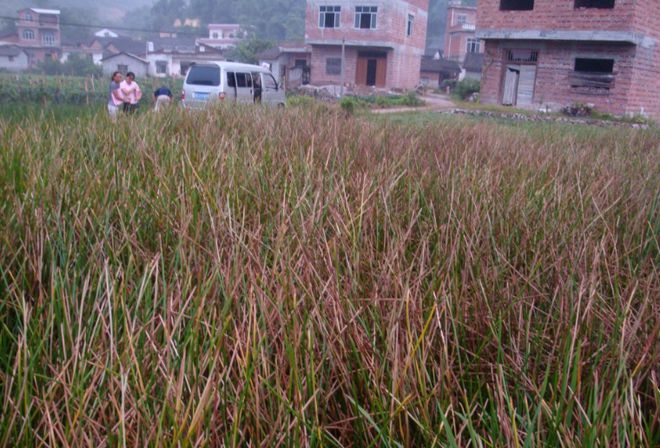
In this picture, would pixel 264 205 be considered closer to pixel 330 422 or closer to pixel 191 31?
pixel 330 422

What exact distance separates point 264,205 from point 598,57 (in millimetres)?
20088

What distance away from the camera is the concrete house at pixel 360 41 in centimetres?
3303

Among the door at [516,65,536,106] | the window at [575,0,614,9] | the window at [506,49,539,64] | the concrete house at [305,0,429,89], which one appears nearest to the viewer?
the window at [506,49,539,64]

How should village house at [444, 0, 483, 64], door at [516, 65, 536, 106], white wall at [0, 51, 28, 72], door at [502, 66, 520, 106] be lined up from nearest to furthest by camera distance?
door at [516, 65, 536, 106] < door at [502, 66, 520, 106] < village house at [444, 0, 483, 64] < white wall at [0, 51, 28, 72]

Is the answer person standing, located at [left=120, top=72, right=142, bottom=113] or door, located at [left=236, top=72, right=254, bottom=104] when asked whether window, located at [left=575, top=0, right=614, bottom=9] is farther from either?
person standing, located at [left=120, top=72, right=142, bottom=113]

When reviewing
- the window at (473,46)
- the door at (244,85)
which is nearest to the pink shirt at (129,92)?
the door at (244,85)

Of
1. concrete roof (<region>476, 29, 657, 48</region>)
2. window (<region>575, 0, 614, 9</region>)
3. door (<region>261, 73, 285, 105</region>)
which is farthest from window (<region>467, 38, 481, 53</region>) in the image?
door (<region>261, 73, 285, 105</region>)

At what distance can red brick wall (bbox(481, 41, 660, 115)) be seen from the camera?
63.4 feet

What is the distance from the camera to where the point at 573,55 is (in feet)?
66.6

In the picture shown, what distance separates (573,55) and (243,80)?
11.1 m

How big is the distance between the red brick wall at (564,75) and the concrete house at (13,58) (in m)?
49.2

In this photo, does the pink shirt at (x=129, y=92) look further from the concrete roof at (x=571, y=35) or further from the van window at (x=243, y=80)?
the concrete roof at (x=571, y=35)

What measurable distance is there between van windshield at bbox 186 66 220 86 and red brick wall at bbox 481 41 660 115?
10.8 m

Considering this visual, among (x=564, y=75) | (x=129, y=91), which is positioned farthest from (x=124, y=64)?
(x=129, y=91)
